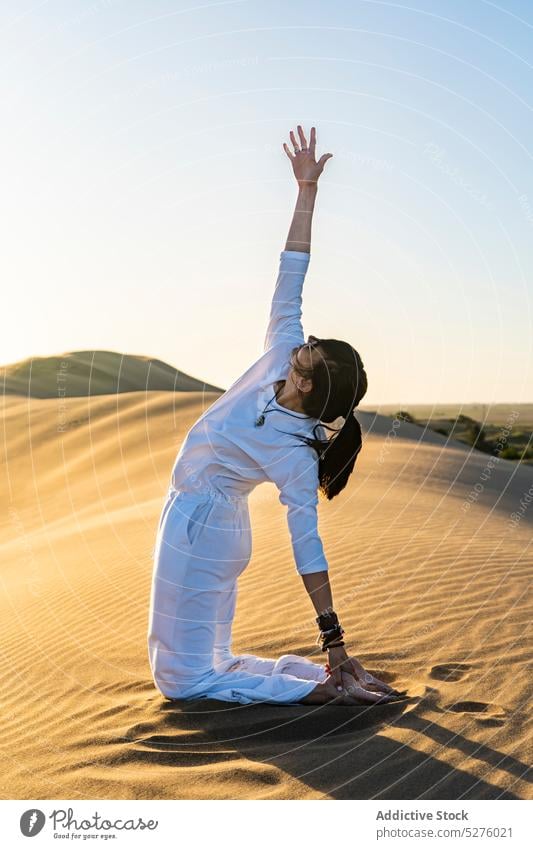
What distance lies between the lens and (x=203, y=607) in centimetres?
489

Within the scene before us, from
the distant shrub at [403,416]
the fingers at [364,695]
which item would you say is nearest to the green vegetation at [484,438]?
the distant shrub at [403,416]

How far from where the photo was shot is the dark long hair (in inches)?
175

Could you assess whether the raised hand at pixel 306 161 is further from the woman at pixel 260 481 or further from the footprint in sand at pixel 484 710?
the footprint in sand at pixel 484 710

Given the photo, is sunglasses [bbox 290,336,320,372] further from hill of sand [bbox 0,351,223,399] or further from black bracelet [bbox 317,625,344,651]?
hill of sand [bbox 0,351,223,399]

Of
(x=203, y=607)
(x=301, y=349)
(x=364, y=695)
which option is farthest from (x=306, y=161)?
(x=364, y=695)

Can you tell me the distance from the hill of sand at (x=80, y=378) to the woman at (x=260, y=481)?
35.1 m

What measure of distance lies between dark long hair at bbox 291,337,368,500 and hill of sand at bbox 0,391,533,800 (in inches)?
47.7

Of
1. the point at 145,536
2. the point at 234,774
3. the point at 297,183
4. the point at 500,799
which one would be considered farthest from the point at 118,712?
the point at 145,536

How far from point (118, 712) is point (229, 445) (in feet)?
5.47

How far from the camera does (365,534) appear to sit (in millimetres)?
9789

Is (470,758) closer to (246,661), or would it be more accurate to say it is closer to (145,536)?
(246,661)

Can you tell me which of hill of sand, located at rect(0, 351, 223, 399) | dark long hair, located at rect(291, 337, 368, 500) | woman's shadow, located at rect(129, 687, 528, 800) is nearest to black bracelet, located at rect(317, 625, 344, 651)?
woman's shadow, located at rect(129, 687, 528, 800)

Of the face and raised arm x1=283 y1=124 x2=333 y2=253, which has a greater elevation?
raised arm x1=283 y1=124 x2=333 y2=253

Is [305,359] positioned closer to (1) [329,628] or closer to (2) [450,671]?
(1) [329,628]
